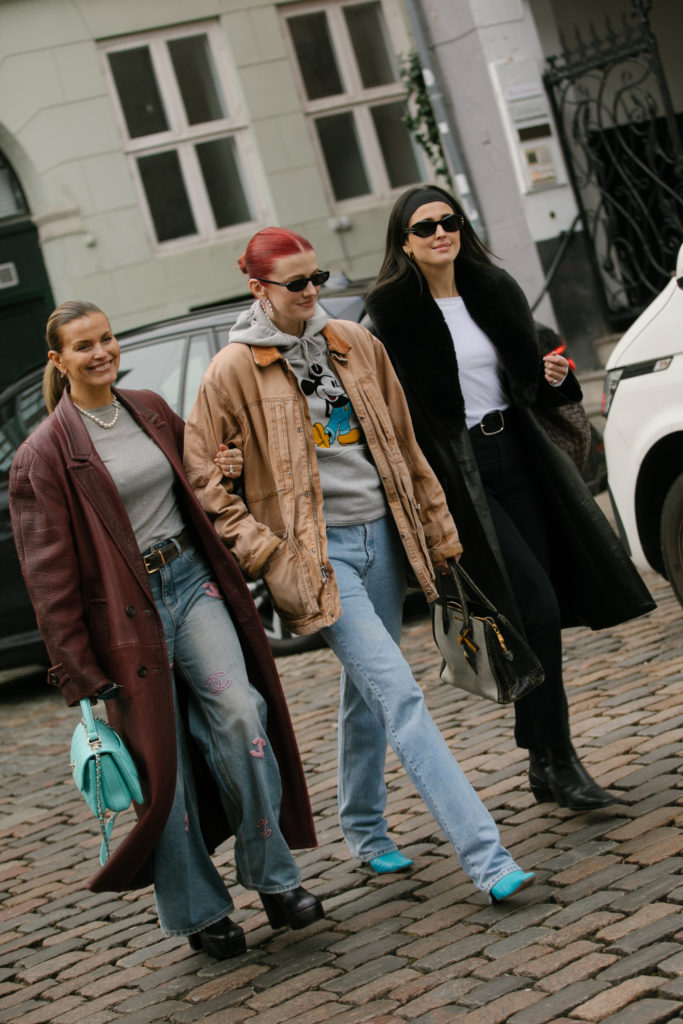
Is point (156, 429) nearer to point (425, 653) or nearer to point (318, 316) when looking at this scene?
point (318, 316)

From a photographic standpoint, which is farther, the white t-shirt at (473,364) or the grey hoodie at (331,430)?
the white t-shirt at (473,364)

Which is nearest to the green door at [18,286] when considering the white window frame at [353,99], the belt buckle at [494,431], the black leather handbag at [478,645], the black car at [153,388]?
the white window frame at [353,99]

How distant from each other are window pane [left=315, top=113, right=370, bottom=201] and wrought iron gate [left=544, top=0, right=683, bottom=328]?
3113 mm

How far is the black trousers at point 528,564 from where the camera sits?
169 inches

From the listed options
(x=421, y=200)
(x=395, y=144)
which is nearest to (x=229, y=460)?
(x=421, y=200)

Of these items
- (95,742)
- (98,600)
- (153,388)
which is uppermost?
(153,388)

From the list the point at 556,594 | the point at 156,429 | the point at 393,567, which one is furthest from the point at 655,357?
the point at 156,429

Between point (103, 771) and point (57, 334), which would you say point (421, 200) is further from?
point (103, 771)

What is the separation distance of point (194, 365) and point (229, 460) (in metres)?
3.98

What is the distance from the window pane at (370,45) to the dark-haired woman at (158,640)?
11644mm

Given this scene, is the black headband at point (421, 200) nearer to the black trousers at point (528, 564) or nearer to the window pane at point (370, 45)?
the black trousers at point (528, 564)

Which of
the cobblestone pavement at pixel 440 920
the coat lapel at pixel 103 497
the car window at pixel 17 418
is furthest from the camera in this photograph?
the car window at pixel 17 418

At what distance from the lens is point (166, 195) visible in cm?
1426

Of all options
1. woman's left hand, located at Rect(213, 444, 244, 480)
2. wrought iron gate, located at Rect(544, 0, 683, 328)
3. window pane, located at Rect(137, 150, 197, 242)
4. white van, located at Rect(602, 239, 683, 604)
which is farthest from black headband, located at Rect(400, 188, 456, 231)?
window pane, located at Rect(137, 150, 197, 242)
